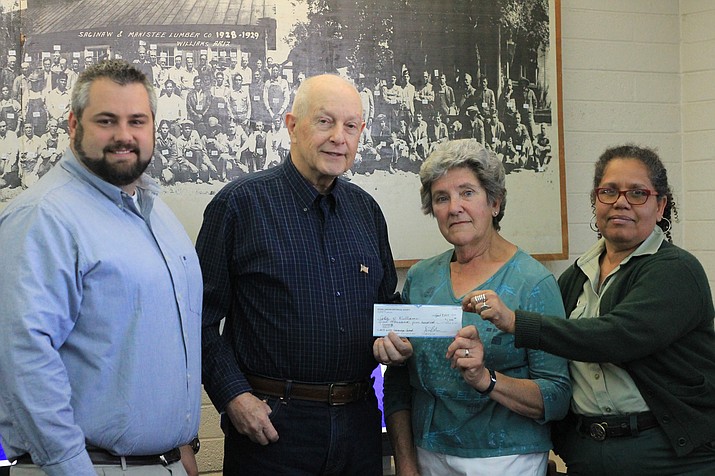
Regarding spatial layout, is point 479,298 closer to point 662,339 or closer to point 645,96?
point 662,339

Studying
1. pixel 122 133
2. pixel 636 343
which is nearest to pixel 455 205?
pixel 636 343

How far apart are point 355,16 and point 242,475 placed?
2.04m

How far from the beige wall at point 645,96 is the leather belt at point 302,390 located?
190 cm

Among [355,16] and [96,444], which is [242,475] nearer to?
[96,444]

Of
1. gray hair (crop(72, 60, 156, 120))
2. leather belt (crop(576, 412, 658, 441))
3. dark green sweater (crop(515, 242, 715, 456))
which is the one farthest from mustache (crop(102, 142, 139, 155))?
leather belt (crop(576, 412, 658, 441))

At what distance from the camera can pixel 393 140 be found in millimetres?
3541

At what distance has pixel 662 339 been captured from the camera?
6.72ft

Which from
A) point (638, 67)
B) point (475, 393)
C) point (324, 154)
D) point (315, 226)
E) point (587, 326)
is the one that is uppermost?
point (638, 67)

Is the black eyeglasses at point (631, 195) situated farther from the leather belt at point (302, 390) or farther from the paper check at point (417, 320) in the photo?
the leather belt at point (302, 390)

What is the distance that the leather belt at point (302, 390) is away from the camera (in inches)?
84.3

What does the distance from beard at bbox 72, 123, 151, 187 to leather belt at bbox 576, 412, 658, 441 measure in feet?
4.20

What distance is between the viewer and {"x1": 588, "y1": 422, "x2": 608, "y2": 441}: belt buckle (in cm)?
212

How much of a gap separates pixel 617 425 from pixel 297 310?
2.79 ft

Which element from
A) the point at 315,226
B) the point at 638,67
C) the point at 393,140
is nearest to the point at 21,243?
the point at 315,226
